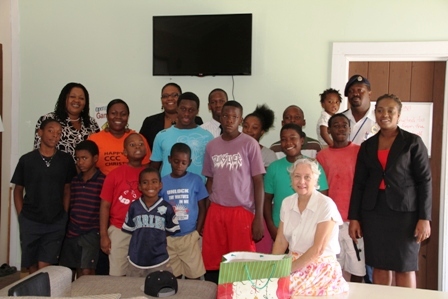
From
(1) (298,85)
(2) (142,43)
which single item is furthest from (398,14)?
(2) (142,43)

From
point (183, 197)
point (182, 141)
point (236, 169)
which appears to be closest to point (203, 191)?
point (183, 197)

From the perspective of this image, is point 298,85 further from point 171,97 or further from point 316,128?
point 171,97

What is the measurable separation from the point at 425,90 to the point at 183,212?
2587 millimetres

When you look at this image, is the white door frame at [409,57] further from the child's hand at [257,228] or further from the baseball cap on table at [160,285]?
the baseball cap on table at [160,285]

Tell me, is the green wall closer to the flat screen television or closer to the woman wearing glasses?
the flat screen television

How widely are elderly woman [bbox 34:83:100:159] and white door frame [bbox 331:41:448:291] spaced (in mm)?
2201

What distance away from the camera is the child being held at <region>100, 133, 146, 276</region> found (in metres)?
3.24

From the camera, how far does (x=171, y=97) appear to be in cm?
384

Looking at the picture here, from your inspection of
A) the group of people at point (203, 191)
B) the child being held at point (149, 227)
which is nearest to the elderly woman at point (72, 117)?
the group of people at point (203, 191)

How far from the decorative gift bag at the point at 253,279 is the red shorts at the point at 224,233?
1233 millimetres

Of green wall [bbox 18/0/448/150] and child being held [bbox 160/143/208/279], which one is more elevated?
green wall [bbox 18/0/448/150]

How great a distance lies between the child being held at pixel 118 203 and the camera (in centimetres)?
324

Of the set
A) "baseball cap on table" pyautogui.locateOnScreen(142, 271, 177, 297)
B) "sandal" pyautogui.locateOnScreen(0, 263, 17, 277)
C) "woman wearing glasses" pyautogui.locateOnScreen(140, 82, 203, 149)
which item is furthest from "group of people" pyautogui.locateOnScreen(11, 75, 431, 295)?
"sandal" pyautogui.locateOnScreen(0, 263, 17, 277)

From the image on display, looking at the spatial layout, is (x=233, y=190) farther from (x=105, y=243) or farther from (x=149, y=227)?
(x=105, y=243)
